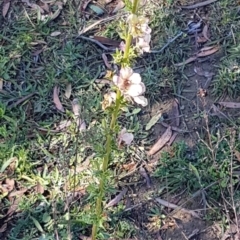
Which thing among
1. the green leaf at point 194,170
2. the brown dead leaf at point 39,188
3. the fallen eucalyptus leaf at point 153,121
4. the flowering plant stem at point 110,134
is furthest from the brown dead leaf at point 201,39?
the flowering plant stem at point 110,134

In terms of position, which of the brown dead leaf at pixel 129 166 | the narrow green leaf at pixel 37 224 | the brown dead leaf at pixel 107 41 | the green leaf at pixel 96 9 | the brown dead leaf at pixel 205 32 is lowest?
the narrow green leaf at pixel 37 224

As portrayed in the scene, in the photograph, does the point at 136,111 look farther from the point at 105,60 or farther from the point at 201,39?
the point at 201,39

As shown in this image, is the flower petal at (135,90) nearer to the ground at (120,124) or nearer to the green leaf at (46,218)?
the ground at (120,124)

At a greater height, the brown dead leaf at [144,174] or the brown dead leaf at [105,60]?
the brown dead leaf at [105,60]

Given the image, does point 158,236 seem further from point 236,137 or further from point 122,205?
point 236,137

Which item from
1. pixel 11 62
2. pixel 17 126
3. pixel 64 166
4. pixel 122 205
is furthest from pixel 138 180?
pixel 11 62

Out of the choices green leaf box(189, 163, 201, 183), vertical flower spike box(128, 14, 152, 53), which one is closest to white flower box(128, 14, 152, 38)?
vertical flower spike box(128, 14, 152, 53)
